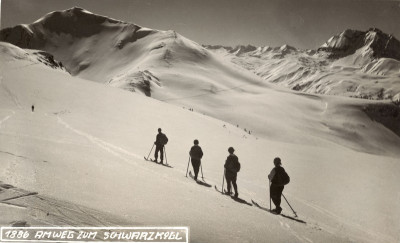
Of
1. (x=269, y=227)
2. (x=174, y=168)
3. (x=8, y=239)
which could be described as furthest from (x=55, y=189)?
(x=174, y=168)

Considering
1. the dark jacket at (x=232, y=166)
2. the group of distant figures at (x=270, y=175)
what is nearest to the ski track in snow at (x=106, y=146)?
the group of distant figures at (x=270, y=175)

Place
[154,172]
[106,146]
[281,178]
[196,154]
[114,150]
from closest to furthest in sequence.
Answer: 1. [281,178]
2. [154,172]
3. [196,154]
4. [114,150]
5. [106,146]

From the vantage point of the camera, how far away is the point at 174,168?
15.6 metres

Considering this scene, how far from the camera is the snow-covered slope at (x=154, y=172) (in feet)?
31.9

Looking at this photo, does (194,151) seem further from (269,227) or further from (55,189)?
(55,189)

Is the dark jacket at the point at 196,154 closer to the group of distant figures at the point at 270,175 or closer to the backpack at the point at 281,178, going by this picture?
the group of distant figures at the point at 270,175

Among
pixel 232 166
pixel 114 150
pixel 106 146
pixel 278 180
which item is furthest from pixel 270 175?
pixel 106 146

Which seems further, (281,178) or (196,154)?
(196,154)

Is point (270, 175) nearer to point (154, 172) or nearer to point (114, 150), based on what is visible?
point (154, 172)

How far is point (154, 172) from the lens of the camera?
44.5ft

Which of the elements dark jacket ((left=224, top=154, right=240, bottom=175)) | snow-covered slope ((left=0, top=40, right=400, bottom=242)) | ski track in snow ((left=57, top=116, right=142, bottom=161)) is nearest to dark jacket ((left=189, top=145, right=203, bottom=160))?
snow-covered slope ((left=0, top=40, right=400, bottom=242))

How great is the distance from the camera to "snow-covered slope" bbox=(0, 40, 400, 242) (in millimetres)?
9727

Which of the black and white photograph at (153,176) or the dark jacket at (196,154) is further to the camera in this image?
the dark jacket at (196,154)

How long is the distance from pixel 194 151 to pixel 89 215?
6.33 meters
